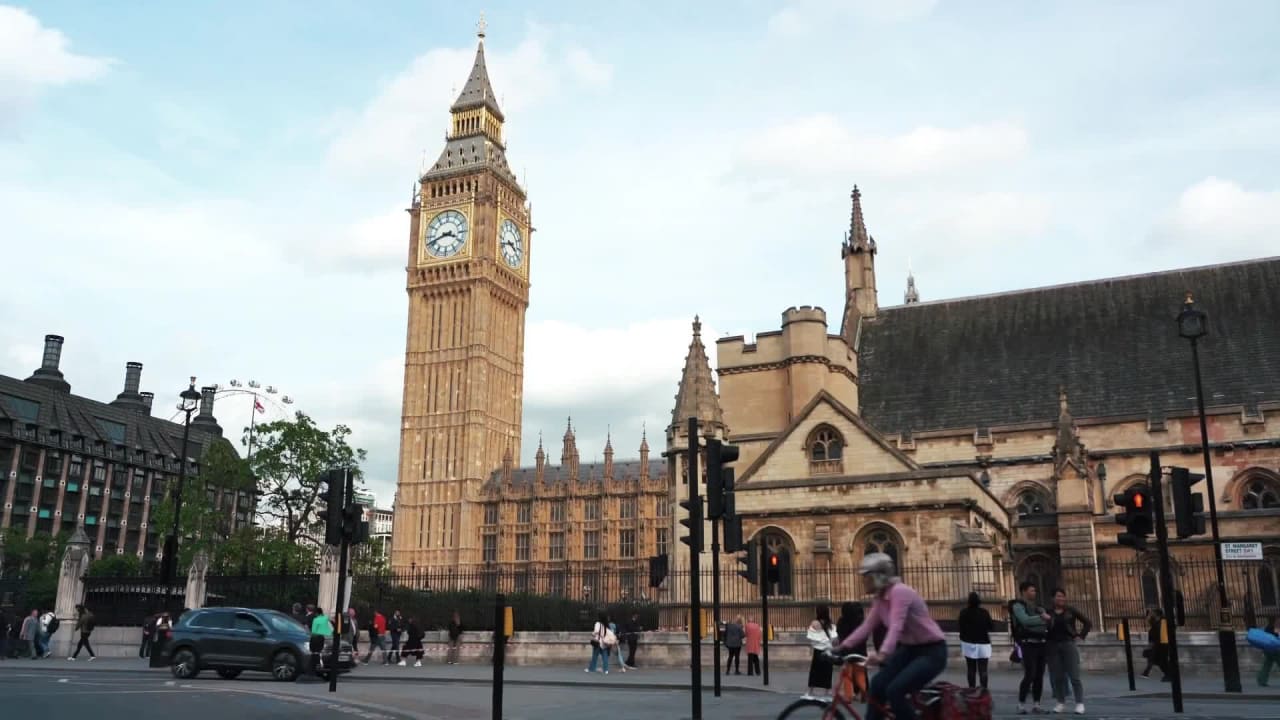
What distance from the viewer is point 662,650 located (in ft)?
79.4

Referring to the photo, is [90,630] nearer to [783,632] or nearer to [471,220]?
[783,632]

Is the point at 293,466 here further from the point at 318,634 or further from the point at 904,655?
the point at 904,655

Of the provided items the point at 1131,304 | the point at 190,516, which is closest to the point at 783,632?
the point at 1131,304

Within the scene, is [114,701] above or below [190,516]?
below

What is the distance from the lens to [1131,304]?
124 ft

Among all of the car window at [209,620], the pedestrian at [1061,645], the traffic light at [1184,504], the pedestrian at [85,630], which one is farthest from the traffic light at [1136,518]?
the pedestrian at [85,630]

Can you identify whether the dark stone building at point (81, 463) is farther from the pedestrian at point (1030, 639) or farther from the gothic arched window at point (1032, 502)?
the pedestrian at point (1030, 639)

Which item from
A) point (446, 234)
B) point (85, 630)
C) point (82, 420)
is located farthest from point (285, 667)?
point (446, 234)

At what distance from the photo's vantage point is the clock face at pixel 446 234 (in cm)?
9338

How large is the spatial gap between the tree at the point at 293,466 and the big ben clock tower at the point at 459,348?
4396cm

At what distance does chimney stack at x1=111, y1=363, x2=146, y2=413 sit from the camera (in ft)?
302

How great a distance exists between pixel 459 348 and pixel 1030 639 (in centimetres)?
8262

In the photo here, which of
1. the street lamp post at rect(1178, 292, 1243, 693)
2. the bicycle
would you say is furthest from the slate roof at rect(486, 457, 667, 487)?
the bicycle

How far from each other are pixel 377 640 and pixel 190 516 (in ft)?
68.4
